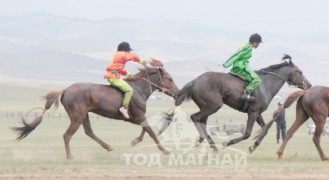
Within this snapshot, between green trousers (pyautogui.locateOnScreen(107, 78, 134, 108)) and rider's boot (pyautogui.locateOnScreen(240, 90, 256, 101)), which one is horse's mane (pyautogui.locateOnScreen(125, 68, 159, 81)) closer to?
green trousers (pyautogui.locateOnScreen(107, 78, 134, 108))

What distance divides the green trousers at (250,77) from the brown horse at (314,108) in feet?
2.61

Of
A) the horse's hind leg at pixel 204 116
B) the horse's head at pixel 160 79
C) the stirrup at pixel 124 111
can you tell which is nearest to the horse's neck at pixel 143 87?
the horse's head at pixel 160 79

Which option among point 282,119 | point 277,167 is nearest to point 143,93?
point 277,167

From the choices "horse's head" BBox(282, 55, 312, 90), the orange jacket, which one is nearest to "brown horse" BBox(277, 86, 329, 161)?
"horse's head" BBox(282, 55, 312, 90)

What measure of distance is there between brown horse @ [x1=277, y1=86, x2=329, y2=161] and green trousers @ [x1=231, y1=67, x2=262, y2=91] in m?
0.80

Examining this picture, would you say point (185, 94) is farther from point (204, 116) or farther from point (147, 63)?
point (147, 63)

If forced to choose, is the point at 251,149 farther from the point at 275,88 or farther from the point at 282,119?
the point at 282,119

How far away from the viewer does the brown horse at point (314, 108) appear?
20578mm

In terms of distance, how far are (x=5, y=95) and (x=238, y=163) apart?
97.3 meters

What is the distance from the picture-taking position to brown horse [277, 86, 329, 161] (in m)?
20.6

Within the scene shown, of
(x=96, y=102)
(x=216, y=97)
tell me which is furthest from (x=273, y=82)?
(x=96, y=102)

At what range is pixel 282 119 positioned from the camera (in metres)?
34.9

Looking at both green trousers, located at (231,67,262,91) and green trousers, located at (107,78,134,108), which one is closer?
green trousers, located at (107,78,134,108)

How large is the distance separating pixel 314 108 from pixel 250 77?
5.04 ft
